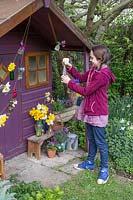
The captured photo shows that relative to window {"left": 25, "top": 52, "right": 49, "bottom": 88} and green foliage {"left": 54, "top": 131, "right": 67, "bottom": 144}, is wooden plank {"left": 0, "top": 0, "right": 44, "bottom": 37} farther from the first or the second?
green foliage {"left": 54, "top": 131, "right": 67, "bottom": 144}

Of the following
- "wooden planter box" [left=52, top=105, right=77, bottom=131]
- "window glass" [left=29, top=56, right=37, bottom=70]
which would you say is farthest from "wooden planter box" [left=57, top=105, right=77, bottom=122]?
"window glass" [left=29, top=56, right=37, bottom=70]

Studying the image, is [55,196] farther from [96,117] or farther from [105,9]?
[105,9]

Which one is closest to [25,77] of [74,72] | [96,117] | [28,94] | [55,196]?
[28,94]

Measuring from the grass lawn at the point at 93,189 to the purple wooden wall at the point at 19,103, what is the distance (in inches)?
45.7

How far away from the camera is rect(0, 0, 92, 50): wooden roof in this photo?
3467 mm

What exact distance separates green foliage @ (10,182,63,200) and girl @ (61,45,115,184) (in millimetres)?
968

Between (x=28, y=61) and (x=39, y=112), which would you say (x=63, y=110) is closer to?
(x=39, y=112)

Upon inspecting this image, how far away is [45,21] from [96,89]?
131cm

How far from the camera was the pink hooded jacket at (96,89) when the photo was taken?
4098 mm

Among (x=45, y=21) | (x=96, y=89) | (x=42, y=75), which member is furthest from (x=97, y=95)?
(x=42, y=75)

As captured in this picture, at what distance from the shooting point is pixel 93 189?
425cm

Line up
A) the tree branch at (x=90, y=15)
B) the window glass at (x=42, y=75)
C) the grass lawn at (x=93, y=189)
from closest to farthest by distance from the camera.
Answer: the grass lawn at (x=93, y=189), the window glass at (x=42, y=75), the tree branch at (x=90, y=15)

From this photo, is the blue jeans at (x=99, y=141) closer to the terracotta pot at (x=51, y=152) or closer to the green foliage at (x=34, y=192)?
the terracotta pot at (x=51, y=152)

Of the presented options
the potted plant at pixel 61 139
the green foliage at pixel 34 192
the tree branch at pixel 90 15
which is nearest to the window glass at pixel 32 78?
the potted plant at pixel 61 139
